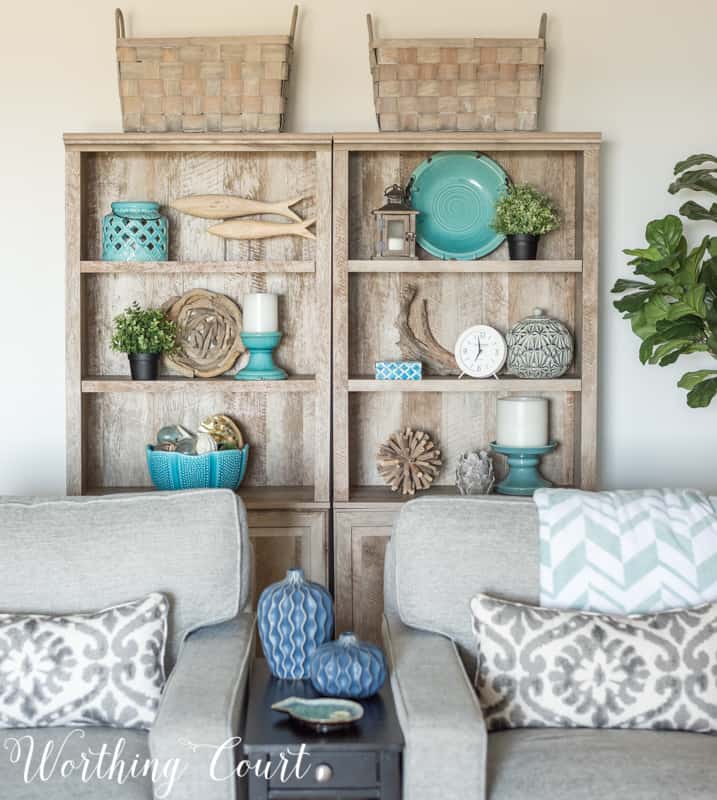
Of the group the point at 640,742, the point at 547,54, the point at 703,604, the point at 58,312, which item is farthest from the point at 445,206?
the point at 640,742

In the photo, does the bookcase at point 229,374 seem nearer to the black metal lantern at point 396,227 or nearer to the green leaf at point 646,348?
the black metal lantern at point 396,227

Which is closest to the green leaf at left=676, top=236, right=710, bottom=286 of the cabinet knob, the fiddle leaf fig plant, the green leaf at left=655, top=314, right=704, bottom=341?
the fiddle leaf fig plant

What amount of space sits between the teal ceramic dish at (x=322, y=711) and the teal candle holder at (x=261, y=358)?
1372 mm

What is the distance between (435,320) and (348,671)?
164 cm

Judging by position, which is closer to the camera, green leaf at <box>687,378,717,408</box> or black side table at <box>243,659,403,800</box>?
black side table at <box>243,659,403,800</box>

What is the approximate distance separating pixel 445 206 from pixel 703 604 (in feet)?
5.14

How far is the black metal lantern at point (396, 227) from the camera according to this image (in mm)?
3143

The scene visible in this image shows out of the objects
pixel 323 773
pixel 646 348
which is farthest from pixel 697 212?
pixel 323 773

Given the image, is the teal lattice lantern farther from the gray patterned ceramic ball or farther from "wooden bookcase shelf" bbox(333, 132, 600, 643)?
the gray patterned ceramic ball

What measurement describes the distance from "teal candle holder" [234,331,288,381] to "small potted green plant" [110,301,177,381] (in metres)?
0.24

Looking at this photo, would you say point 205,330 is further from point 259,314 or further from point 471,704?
point 471,704

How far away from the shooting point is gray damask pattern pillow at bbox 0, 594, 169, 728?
2.01m

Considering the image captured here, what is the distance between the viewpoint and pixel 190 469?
299cm

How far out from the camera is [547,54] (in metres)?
3.26
